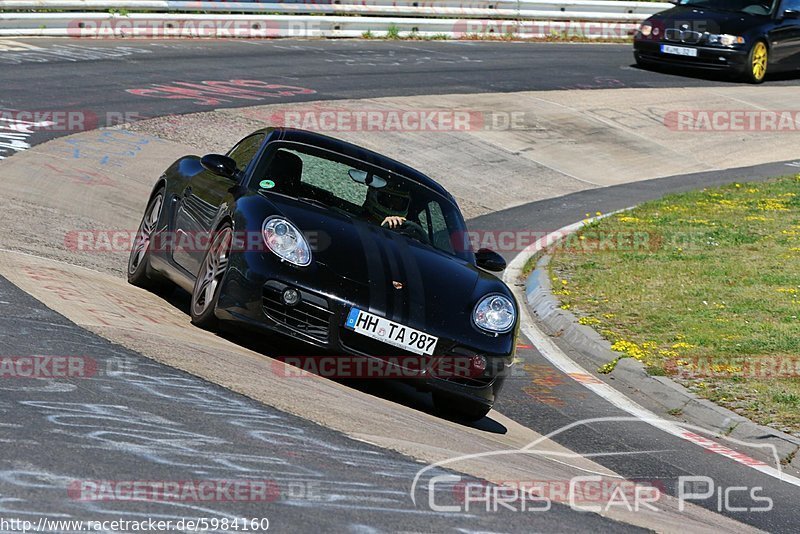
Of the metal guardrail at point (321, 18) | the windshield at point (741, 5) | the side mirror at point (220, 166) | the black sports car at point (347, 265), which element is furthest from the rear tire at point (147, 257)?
the windshield at point (741, 5)

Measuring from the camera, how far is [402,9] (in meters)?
27.9

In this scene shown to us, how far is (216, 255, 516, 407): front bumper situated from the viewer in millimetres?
7016

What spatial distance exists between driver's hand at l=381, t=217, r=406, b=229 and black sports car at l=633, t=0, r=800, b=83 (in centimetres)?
1703

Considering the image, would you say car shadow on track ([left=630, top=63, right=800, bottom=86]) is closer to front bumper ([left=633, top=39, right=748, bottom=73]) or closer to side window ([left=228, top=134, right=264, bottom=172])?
front bumper ([left=633, top=39, right=748, bottom=73])

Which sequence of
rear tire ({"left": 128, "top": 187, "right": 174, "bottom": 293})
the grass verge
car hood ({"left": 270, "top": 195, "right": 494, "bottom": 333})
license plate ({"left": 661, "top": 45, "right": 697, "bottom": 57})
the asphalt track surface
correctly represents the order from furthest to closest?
license plate ({"left": 661, "top": 45, "right": 697, "bottom": 57})
rear tire ({"left": 128, "top": 187, "right": 174, "bottom": 293})
the grass verge
car hood ({"left": 270, "top": 195, "right": 494, "bottom": 333})
the asphalt track surface

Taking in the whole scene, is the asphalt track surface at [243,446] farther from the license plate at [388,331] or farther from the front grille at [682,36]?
the front grille at [682,36]

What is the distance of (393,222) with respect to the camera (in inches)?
323

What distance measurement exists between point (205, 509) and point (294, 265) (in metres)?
2.89

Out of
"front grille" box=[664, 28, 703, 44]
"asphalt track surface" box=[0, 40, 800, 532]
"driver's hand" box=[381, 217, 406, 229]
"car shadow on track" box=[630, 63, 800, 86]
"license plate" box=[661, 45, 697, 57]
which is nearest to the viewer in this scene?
"asphalt track surface" box=[0, 40, 800, 532]

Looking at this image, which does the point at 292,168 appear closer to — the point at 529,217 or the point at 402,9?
the point at 529,217

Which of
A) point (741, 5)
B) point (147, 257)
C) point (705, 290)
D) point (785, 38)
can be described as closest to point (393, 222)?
point (147, 257)

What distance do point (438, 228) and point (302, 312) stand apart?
172 centimetres

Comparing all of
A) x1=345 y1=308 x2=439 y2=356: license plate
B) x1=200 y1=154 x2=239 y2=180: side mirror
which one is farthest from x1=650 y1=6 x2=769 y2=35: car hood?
x1=345 y1=308 x2=439 y2=356: license plate

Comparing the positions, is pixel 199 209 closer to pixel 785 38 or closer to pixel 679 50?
pixel 679 50
